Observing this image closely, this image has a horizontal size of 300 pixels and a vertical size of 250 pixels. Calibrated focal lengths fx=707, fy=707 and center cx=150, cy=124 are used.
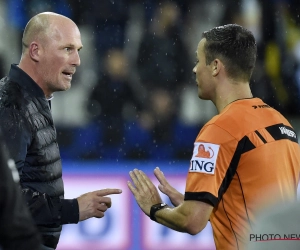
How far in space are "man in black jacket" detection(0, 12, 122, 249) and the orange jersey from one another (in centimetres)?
57

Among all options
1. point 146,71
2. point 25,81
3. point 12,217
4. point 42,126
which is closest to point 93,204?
point 42,126

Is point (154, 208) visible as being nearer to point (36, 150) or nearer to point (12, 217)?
point (36, 150)

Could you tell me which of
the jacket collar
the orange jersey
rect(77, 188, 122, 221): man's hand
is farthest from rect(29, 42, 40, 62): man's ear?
the orange jersey

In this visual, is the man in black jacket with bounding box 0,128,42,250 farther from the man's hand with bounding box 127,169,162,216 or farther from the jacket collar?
the jacket collar

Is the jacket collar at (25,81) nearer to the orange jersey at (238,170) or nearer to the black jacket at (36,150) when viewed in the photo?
the black jacket at (36,150)

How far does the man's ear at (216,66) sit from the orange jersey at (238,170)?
0.20m

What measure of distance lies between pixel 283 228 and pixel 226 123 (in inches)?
53.5

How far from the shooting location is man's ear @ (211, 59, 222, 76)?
2926mm

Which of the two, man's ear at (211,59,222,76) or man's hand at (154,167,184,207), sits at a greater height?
man's ear at (211,59,222,76)

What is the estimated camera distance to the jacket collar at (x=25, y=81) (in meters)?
3.18

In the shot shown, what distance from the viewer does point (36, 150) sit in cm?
305

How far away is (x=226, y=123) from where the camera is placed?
271 centimetres

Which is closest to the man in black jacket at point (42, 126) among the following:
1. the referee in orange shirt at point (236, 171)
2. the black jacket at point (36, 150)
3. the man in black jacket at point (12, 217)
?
the black jacket at point (36, 150)

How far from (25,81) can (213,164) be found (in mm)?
1011
